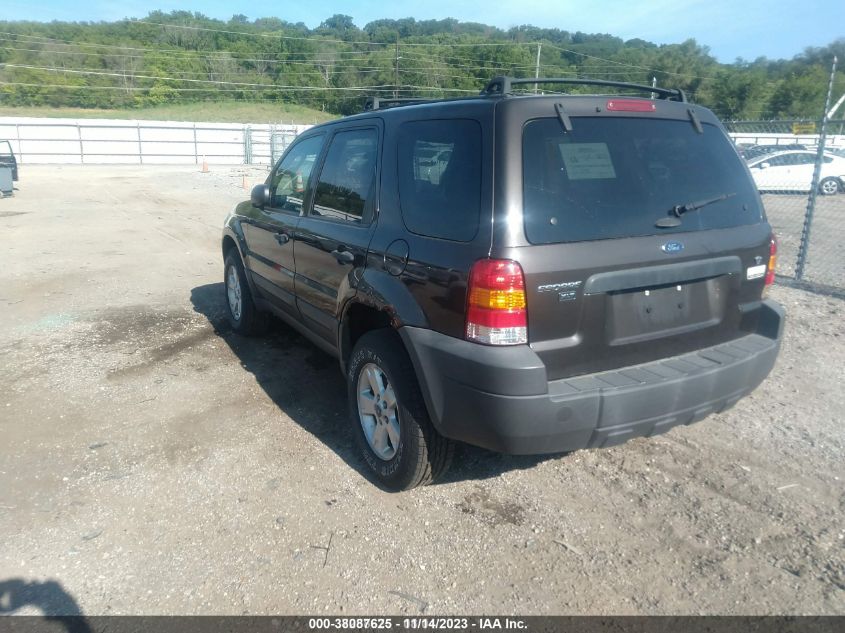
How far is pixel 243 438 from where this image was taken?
415cm

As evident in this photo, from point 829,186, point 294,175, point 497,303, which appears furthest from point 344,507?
point 829,186

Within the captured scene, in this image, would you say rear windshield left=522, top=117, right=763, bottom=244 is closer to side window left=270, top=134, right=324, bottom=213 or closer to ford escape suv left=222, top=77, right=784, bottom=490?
ford escape suv left=222, top=77, right=784, bottom=490

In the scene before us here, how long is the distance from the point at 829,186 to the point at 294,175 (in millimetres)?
20226

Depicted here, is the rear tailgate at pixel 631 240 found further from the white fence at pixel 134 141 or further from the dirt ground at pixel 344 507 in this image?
the white fence at pixel 134 141

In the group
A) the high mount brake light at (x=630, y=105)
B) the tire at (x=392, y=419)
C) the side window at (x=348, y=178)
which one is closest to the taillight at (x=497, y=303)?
the tire at (x=392, y=419)

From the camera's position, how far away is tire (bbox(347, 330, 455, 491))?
10.6ft

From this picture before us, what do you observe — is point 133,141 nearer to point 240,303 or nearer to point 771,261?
point 240,303

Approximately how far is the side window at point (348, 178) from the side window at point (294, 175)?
0.94 feet

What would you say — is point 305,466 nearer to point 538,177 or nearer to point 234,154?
point 538,177

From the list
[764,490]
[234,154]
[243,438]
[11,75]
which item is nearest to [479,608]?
[764,490]

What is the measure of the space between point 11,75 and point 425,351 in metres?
68.2

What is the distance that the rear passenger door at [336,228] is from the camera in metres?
3.70

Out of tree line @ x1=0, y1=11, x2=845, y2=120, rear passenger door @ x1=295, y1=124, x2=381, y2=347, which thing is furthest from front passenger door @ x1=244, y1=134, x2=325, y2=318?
tree line @ x1=0, y1=11, x2=845, y2=120

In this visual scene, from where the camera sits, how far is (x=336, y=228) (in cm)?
396
